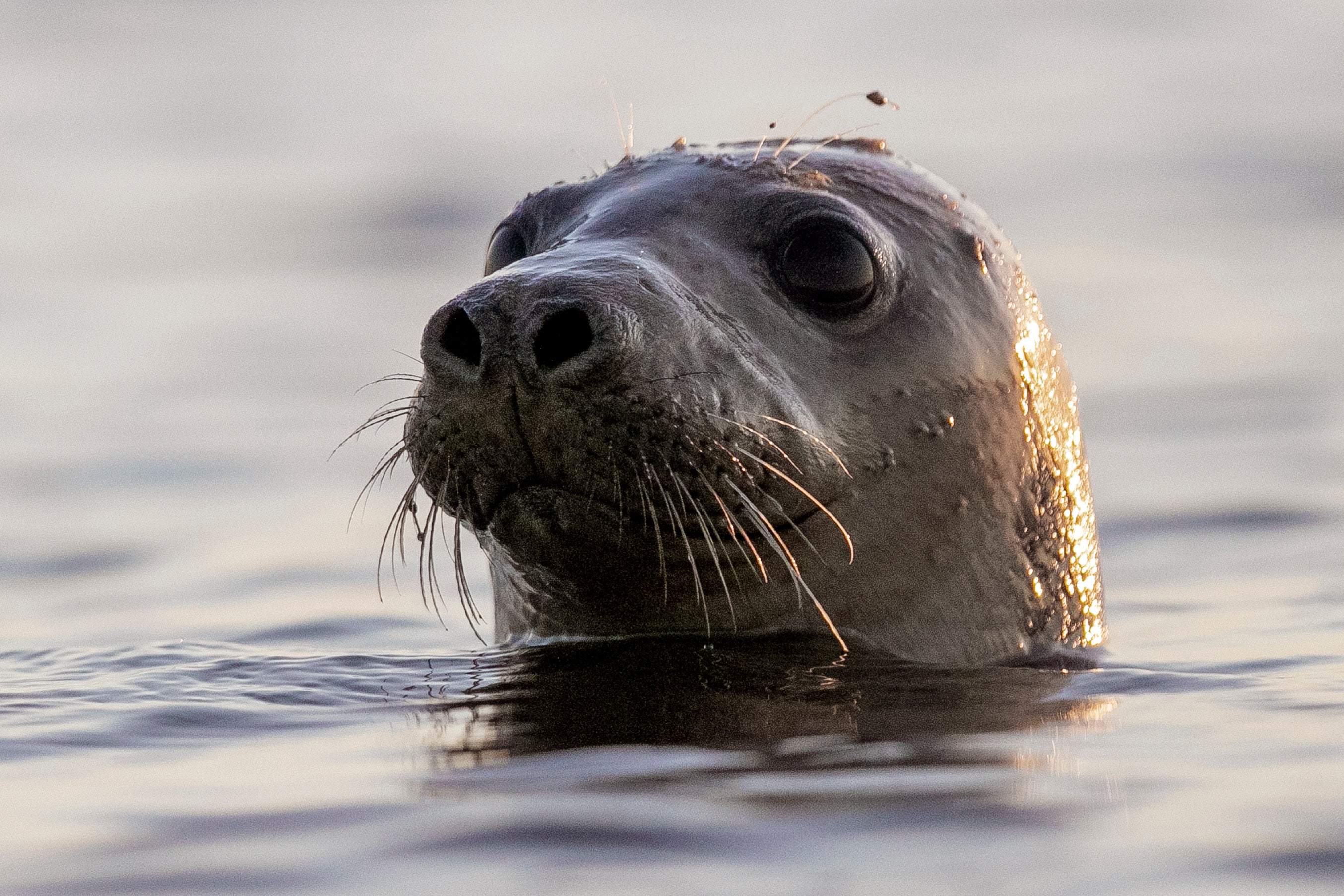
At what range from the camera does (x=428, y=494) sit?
4.60m

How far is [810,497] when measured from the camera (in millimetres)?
4578

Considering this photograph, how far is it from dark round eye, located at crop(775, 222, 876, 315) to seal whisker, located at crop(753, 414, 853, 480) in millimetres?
445

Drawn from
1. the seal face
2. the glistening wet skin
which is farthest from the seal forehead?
the glistening wet skin

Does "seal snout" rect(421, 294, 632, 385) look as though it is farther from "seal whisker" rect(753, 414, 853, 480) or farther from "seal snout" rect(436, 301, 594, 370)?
"seal whisker" rect(753, 414, 853, 480)

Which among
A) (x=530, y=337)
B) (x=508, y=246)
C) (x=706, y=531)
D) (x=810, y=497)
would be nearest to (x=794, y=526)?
(x=810, y=497)

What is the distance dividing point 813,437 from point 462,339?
0.81 m

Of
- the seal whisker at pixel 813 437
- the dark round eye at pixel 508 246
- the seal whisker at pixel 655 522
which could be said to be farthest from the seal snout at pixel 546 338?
the dark round eye at pixel 508 246

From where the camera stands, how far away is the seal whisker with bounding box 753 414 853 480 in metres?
4.55

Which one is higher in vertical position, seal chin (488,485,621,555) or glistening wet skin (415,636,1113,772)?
seal chin (488,485,621,555)

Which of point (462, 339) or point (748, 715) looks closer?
point (748, 715)

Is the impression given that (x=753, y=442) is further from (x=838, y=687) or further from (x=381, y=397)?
(x=381, y=397)

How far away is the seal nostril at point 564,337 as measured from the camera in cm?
Result: 425

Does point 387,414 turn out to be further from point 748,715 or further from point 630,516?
point 748,715

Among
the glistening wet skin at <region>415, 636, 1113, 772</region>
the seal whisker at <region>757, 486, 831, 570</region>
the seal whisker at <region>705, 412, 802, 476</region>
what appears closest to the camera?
the glistening wet skin at <region>415, 636, 1113, 772</region>
